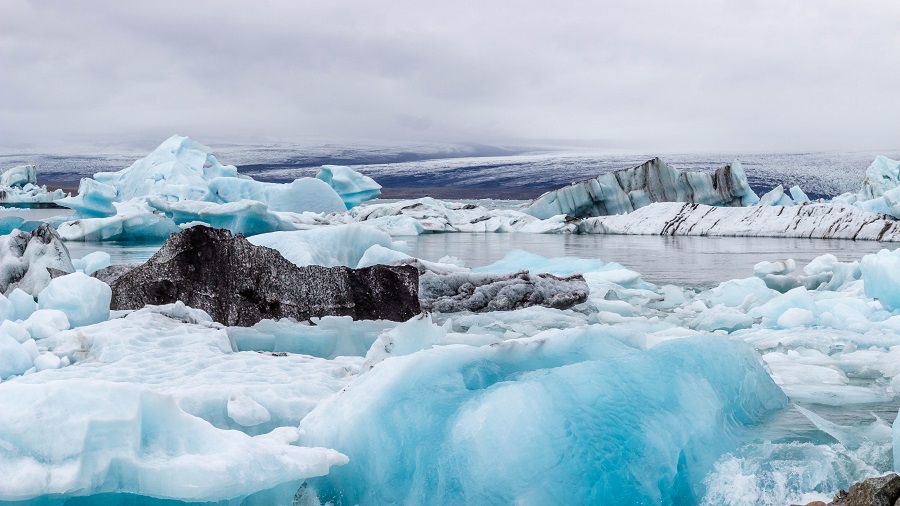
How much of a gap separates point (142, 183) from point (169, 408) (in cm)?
2286

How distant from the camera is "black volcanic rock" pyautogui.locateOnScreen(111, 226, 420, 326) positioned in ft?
14.9

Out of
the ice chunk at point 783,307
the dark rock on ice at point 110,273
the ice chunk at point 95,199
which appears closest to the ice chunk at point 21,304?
the dark rock on ice at point 110,273

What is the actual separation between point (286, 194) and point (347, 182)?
405cm

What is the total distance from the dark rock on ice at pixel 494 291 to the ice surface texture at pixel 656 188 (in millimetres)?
17823

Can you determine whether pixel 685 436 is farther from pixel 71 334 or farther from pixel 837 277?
pixel 837 277

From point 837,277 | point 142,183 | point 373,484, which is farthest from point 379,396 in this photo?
point 142,183

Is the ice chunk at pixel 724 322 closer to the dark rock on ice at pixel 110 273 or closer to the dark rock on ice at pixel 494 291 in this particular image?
the dark rock on ice at pixel 494 291

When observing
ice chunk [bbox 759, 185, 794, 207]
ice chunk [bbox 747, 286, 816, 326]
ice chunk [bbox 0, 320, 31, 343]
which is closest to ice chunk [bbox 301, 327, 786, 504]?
ice chunk [bbox 0, 320, 31, 343]

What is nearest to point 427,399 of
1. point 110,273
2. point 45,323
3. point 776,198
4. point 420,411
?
point 420,411

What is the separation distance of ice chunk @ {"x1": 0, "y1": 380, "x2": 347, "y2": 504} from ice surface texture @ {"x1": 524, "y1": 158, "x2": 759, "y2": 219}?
22772 millimetres

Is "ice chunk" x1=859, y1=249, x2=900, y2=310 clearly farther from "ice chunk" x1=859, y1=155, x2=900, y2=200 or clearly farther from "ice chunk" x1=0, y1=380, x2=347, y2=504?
"ice chunk" x1=859, y1=155, x2=900, y2=200

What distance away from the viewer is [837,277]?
7.57 meters

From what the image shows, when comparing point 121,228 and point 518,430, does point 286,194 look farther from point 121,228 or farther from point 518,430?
point 518,430

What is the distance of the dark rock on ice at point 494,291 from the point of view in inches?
245
